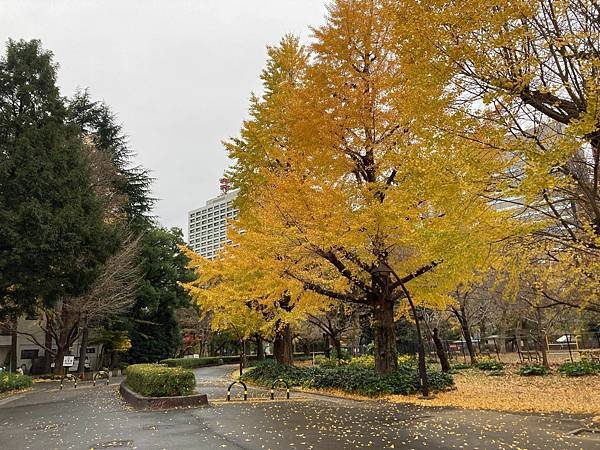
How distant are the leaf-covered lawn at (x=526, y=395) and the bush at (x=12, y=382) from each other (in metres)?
16.6

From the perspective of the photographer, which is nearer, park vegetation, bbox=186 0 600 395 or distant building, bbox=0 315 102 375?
park vegetation, bbox=186 0 600 395

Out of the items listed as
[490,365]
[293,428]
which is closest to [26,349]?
[490,365]

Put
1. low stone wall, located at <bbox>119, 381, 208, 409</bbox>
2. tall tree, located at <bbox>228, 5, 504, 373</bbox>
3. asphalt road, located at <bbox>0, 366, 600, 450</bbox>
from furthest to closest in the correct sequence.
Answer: low stone wall, located at <bbox>119, 381, 208, 409</bbox> < tall tree, located at <bbox>228, 5, 504, 373</bbox> < asphalt road, located at <bbox>0, 366, 600, 450</bbox>

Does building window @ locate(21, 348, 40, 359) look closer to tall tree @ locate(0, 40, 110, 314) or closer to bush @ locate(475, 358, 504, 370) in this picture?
tall tree @ locate(0, 40, 110, 314)

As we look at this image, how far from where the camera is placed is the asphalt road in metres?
7.36

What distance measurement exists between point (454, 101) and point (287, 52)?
13406 mm

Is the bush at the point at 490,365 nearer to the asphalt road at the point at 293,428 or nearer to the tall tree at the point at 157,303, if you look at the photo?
the asphalt road at the point at 293,428

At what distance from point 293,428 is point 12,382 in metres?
17.1

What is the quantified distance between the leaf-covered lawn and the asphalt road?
960 millimetres

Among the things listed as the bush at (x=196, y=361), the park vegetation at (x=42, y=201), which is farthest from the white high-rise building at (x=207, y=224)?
the park vegetation at (x=42, y=201)

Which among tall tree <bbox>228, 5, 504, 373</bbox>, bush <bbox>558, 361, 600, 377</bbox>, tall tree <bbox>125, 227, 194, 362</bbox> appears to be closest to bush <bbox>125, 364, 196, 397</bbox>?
tall tree <bbox>228, 5, 504, 373</bbox>

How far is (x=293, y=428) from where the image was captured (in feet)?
28.9

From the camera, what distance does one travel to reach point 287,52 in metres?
19.2

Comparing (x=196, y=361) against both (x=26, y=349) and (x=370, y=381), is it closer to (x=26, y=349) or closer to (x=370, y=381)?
(x=26, y=349)
